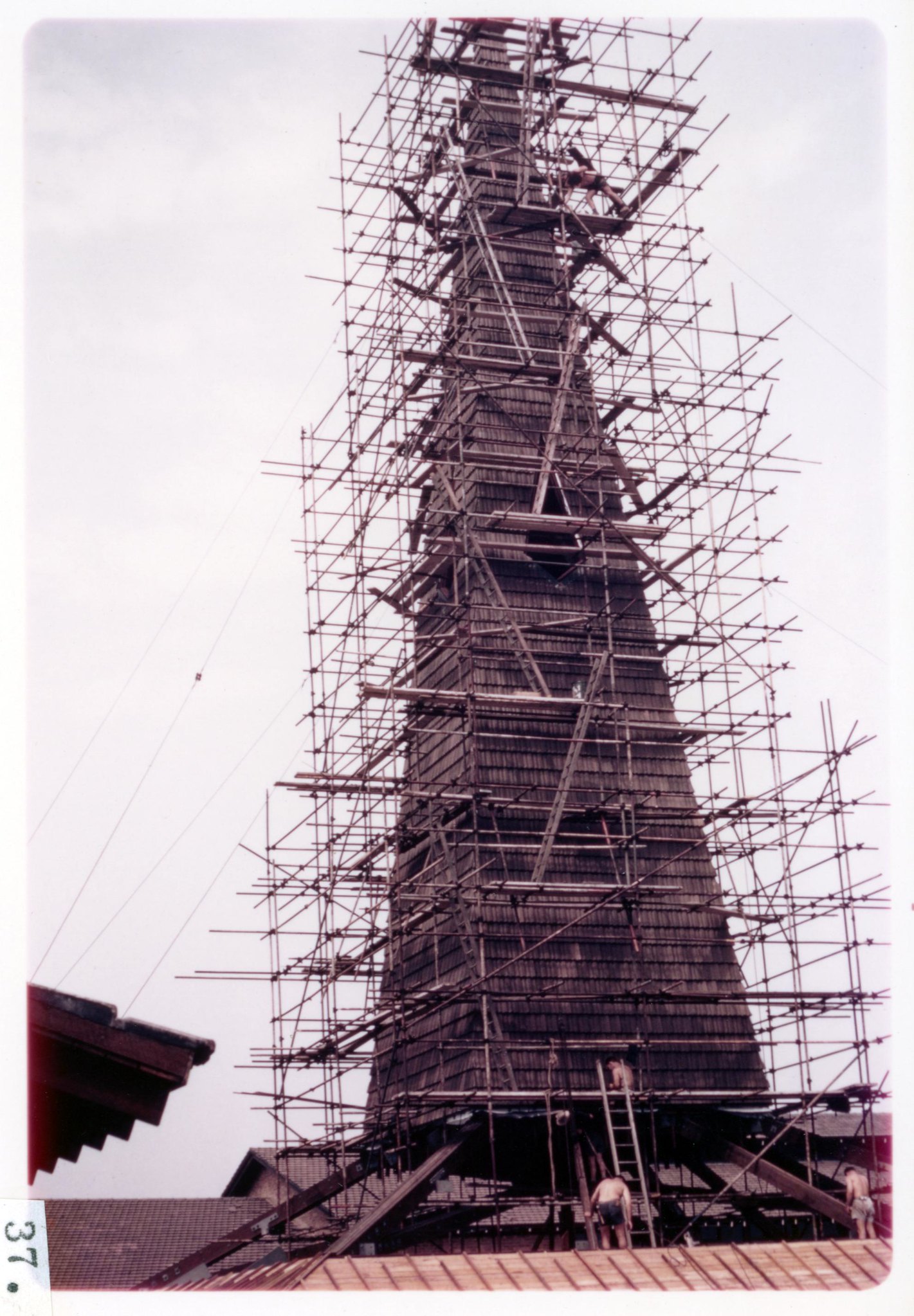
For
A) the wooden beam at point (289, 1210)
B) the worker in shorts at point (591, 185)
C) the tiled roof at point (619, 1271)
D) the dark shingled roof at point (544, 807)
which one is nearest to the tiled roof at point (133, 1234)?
the wooden beam at point (289, 1210)

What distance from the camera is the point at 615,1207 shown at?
2142cm

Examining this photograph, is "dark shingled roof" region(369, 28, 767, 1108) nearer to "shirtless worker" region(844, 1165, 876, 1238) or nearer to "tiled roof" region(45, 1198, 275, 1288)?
"shirtless worker" region(844, 1165, 876, 1238)

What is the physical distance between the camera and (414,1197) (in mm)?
22922

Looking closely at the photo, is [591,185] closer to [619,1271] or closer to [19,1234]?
[619,1271]

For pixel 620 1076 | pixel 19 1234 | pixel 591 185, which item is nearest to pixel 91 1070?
pixel 19 1234

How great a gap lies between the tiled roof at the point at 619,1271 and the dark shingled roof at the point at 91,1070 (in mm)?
5136

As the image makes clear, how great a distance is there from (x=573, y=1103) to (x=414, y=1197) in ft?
8.78

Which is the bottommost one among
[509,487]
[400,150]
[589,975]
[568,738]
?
[589,975]

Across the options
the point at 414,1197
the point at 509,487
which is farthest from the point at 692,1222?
the point at 509,487

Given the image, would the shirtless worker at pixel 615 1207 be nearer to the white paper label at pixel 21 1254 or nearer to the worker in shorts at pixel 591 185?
the white paper label at pixel 21 1254

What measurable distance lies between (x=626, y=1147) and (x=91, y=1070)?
44.0ft

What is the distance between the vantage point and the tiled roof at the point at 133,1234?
121 ft

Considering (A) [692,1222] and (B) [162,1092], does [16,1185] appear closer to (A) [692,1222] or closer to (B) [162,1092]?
(B) [162,1092]

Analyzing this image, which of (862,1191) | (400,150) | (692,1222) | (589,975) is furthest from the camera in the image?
(400,150)
